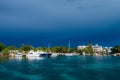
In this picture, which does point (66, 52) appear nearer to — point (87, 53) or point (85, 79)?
point (87, 53)

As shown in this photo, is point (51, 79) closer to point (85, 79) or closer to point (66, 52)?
point (85, 79)

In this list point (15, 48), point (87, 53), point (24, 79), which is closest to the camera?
point (24, 79)

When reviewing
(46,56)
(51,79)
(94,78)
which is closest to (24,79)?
(51,79)

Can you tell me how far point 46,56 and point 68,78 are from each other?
3648 inches

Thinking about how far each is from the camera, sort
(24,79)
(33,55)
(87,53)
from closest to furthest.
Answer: (24,79) → (33,55) → (87,53)

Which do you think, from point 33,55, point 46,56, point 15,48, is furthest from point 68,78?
point 15,48

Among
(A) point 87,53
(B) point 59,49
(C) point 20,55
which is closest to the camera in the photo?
(C) point 20,55

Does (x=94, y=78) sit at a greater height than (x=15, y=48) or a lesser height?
lesser

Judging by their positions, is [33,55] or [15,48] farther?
[15,48]

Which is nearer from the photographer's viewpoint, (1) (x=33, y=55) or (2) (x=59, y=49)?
(1) (x=33, y=55)

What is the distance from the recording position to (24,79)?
3500 cm

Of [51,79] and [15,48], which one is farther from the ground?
[15,48]

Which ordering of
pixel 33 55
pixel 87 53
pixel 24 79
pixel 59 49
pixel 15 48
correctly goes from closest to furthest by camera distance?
pixel 24 79 < pixel 33 55 < pixel 15 48 < pixel 59 49 < pixel 87 53

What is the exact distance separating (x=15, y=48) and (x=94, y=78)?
399ft
